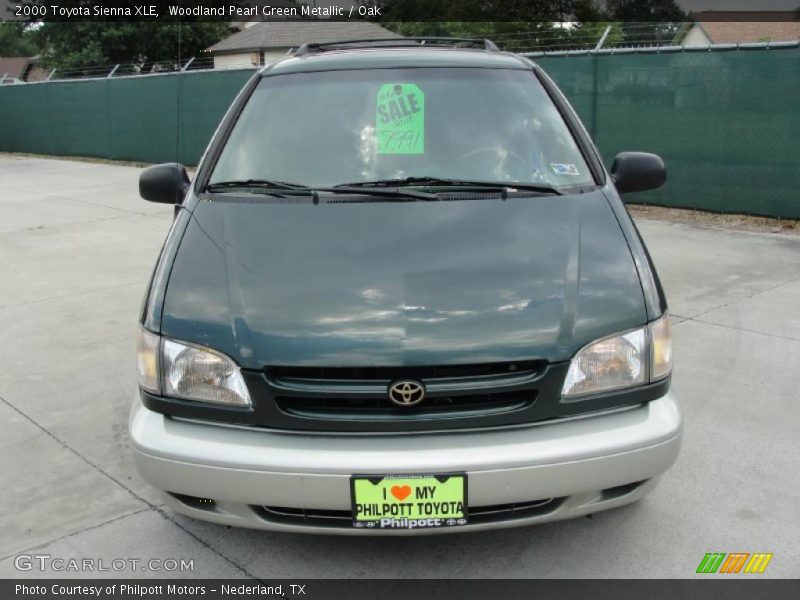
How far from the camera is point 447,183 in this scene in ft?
11.0

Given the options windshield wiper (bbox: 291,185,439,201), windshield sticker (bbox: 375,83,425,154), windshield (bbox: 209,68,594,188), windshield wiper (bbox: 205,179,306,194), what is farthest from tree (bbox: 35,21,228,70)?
windshield wiper (bbox: 291,185,439,201)

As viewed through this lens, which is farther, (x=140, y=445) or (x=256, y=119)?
(x=256, y=119)

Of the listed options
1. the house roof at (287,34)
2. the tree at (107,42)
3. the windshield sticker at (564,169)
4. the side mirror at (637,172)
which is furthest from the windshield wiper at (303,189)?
the house roof at (287,34)

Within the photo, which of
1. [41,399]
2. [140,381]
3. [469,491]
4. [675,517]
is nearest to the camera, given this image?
[469,491]

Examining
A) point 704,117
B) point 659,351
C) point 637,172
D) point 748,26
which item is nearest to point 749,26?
point 748,26

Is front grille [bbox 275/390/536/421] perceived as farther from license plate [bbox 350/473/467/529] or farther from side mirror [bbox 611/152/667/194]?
side mirror [bbox 611/152/667/194]

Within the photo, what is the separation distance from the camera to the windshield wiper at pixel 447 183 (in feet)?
10.9

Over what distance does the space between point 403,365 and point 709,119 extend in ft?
26.0

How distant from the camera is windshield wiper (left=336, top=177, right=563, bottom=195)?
3.34 m

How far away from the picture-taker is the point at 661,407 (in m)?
2.64

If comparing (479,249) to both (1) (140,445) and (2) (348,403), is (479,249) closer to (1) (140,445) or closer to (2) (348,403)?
(2) (348,403)

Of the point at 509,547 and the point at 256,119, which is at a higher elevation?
the point at 256,119

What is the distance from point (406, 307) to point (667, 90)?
8062 mm

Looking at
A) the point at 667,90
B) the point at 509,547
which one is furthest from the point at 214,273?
the point at 667,90
